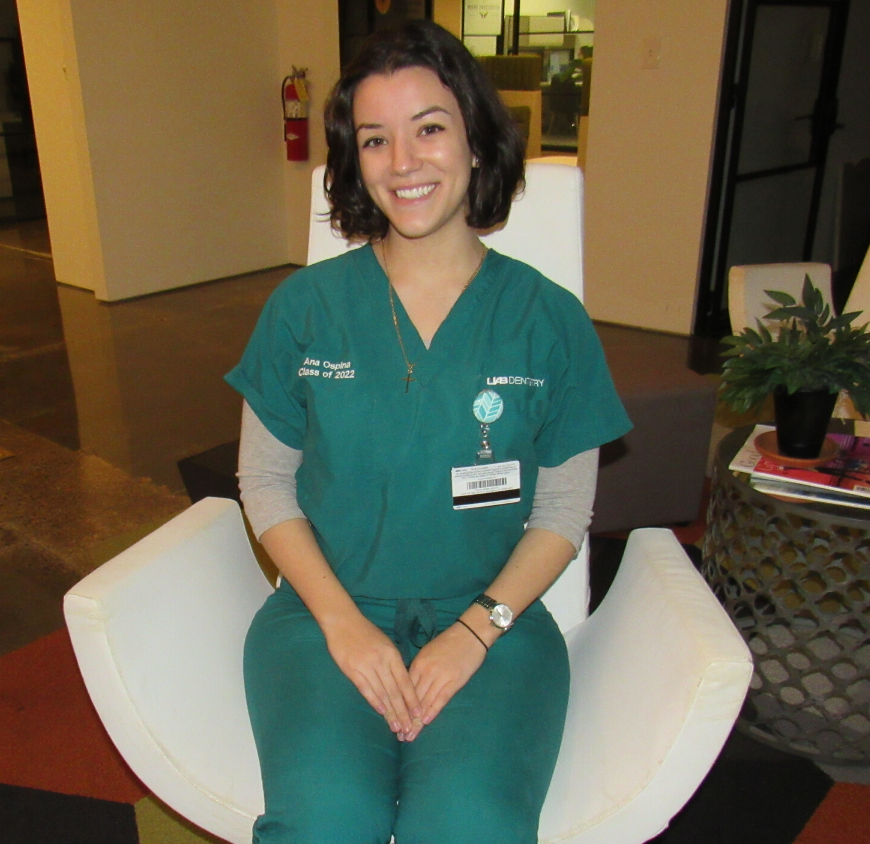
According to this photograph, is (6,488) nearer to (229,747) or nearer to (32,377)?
(32,377)

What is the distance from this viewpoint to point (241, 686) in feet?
3.82

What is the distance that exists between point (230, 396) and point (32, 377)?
95 cm

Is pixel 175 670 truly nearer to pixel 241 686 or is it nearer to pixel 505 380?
pixel 241 686

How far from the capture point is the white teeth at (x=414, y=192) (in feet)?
3.80

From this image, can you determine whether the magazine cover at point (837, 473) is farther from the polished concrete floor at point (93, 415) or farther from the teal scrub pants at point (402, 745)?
the polished concrete floor at point (93, 415)

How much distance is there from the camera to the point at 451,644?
3.54ft

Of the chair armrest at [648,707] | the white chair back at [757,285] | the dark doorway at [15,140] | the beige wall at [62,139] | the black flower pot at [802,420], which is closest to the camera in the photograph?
the chair armrest at [648,707]

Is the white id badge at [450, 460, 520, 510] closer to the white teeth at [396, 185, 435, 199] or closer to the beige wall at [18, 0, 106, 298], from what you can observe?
the white teeth at [396, 185, 435, 199]

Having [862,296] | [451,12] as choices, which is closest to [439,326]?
[862,296]

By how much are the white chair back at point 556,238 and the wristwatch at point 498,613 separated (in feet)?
0.97

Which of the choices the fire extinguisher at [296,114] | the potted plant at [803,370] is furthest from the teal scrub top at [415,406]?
the fire extinguisher at [296,114]

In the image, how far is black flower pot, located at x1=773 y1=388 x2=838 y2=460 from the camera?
60.6 inches

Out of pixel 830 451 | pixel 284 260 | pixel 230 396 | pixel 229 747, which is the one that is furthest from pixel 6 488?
pixel 284 260

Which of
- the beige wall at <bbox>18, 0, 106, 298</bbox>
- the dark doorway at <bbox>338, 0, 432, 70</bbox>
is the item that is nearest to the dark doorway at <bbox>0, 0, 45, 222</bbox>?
the beige wall at <bbox>18, 0, 106, 298</bbox>
